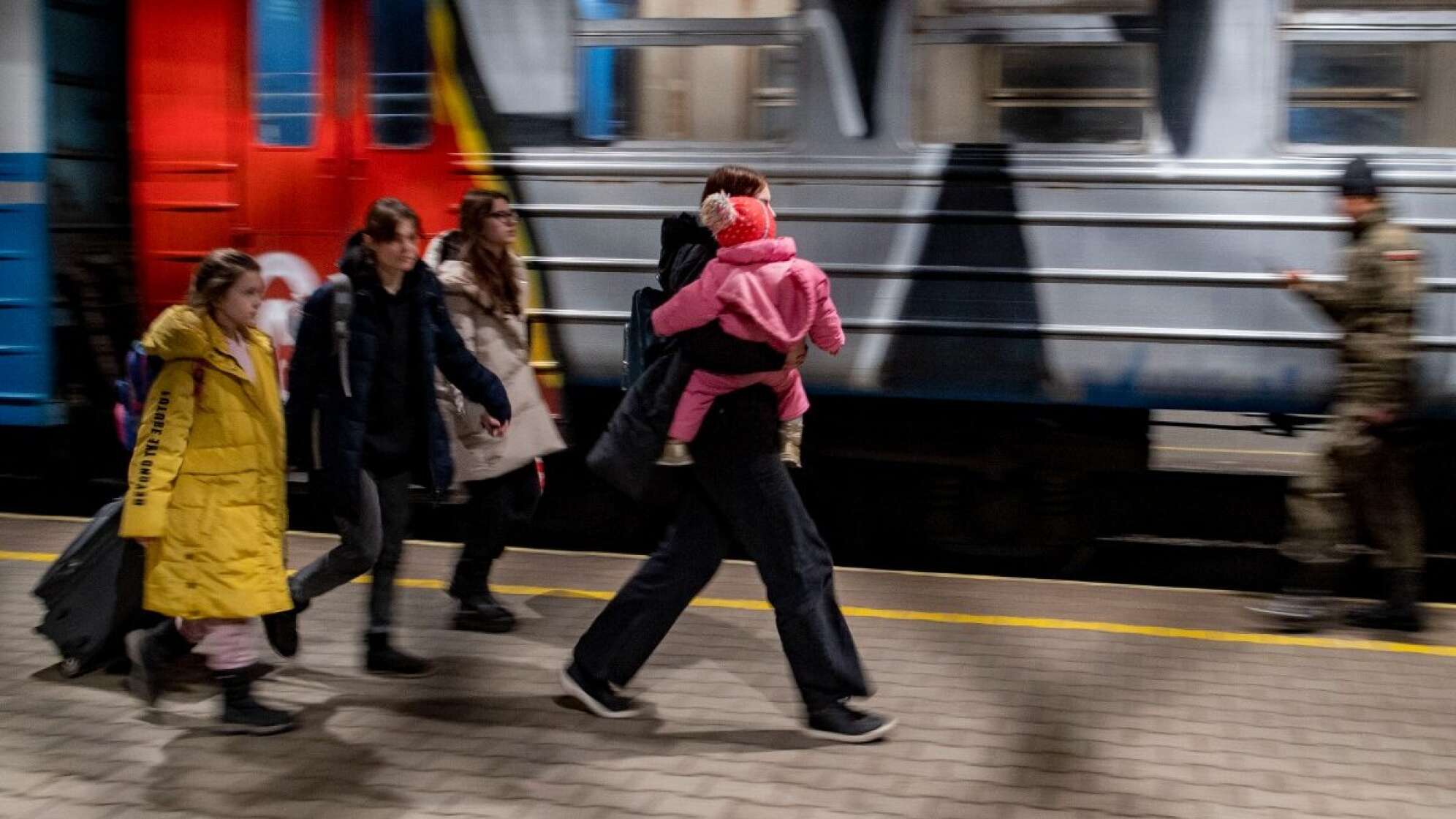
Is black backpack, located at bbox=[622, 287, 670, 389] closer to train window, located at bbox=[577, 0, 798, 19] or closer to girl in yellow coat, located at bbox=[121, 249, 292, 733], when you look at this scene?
girl in yellow coat, located at bbox=[121, 249, 292, 733]

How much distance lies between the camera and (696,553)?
4805mm

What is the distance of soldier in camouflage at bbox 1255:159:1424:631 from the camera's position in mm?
5652

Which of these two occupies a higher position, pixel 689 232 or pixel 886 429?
pixel 689 232

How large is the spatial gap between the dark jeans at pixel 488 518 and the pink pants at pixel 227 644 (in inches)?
45.9

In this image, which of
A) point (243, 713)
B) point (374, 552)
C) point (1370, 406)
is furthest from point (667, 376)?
point (1370, 406)

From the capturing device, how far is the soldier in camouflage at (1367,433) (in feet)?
18.5

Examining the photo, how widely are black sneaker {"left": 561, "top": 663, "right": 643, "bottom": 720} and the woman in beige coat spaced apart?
0.95 m

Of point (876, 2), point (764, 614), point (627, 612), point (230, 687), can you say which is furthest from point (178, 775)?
point (876, 2)

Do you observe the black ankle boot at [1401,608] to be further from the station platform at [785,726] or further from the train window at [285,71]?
the train window at [285,71]

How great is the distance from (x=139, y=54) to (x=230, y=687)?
364cm

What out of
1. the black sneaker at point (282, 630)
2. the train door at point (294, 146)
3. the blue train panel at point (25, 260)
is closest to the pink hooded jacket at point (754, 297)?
the black sneaker at point (282, 630)

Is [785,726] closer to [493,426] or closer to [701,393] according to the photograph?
[701,393]

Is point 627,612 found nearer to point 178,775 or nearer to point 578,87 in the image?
point 178,775

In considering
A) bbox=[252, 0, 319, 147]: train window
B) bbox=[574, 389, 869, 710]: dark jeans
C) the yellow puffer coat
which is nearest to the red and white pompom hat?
bbox=[574, 389, 869, 710]: dark jeans
